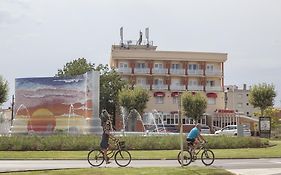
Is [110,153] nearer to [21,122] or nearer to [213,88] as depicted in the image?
[21,122]

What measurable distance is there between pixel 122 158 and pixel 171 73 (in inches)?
3048

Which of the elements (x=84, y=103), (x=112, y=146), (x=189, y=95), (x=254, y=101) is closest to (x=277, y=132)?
(x=254, y=101)

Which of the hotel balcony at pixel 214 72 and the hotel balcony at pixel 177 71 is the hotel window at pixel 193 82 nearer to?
the hotel balcony at pixel 177 71

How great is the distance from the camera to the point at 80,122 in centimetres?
4931

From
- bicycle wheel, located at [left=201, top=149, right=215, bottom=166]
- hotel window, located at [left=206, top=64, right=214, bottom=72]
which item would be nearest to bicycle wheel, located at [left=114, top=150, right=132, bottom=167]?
bicycle wheel, located at [left=201, top=149, right=215, bottom=166]

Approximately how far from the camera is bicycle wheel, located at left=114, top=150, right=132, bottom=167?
75.5 ft

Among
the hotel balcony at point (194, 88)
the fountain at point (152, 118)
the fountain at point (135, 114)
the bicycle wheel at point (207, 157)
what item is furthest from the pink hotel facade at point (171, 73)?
the bicycle wheel at point (207, 157)

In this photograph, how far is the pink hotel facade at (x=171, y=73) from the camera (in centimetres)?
9888

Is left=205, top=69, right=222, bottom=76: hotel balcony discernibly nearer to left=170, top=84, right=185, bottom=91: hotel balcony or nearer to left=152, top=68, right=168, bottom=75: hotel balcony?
left=170, top=84, right=185, bottom=91: hotel balcony

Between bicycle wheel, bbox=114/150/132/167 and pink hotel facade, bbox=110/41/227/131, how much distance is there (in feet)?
245

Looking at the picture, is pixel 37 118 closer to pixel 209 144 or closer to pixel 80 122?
pixel 80 122

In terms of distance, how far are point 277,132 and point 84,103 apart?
28.2 meters

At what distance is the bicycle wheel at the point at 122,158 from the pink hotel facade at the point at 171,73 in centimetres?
7455

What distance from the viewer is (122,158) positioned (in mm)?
23156
